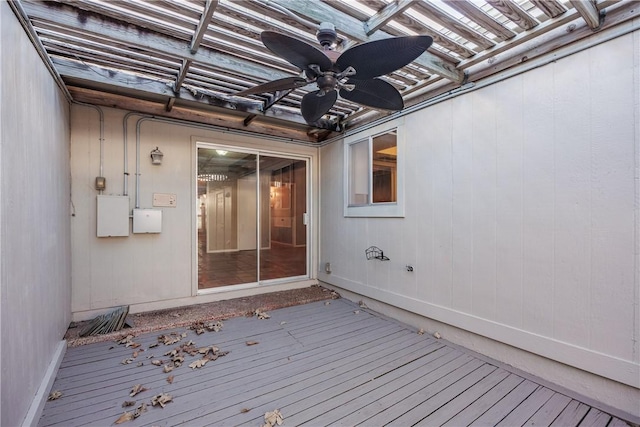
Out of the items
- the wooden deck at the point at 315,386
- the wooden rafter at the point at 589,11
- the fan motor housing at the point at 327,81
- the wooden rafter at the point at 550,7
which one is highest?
the wooden rafter at the point at 550,7

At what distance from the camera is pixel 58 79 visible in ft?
8.88

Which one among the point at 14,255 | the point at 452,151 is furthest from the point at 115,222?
the point at 452,151

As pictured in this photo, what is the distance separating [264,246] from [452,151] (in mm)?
3254

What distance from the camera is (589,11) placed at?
6.12 feet

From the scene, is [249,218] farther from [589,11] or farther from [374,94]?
[589,11]

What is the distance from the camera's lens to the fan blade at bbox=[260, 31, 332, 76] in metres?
1.44

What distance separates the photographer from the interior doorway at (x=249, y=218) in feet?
14.3

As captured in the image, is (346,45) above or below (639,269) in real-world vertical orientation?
above

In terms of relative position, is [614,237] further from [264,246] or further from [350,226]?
[264,246]

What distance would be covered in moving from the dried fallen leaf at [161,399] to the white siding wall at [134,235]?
6.46ft

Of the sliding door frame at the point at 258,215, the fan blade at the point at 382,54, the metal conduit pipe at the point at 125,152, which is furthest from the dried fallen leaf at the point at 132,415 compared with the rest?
the fan blade at the point at 382,54

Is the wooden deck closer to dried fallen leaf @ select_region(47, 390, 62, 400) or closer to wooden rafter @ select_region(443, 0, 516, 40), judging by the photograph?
dried fallen leaf @ select_region(47, 390, 62, 400)

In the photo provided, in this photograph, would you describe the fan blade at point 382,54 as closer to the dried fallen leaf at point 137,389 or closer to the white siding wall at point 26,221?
the white siding wall at point 26,221

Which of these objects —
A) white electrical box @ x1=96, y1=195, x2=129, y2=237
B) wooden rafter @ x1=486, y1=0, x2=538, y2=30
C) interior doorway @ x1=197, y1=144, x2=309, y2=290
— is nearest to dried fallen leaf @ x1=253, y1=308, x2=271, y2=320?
interior doorway @ x1=197, y1=144, x2=309, y2=290
